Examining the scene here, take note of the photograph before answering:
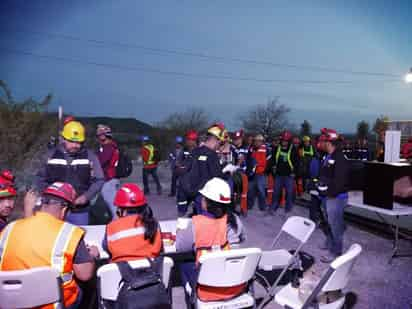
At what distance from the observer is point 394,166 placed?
490cm

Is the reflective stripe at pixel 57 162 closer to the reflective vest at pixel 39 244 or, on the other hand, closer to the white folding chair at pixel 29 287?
the reflective vest at pixel 39 244

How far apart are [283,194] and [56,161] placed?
6.36 metres

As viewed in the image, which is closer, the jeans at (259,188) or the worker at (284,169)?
the worker at (284,169)

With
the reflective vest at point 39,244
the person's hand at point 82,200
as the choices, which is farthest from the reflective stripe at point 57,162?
the reflective vest at point 39,244

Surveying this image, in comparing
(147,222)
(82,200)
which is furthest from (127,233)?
(82,200)

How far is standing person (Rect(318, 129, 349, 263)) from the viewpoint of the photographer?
4.78 meters

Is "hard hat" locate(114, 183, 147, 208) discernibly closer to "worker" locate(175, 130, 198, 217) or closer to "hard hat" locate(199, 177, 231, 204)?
"hard hat" locate(199, 177, 231, 204)

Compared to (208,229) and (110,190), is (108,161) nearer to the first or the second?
(110,190)

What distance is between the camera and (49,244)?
2184 mm

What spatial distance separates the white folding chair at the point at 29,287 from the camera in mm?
1991

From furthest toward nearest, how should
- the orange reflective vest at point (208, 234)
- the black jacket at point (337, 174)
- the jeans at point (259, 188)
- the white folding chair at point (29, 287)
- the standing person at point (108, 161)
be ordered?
the jeans at point (259, 188) < the standing person at point (108, 161) < the black jacket at point (337, 174) < the orange reflective vest at point (208, 234) < the white folding chair at point (29, 287)

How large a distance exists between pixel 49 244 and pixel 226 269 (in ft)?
3.99

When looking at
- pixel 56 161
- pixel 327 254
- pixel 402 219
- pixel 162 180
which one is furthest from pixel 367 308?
pixel 162 180

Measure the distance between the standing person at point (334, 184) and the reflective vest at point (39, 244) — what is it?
3654 millimetres
